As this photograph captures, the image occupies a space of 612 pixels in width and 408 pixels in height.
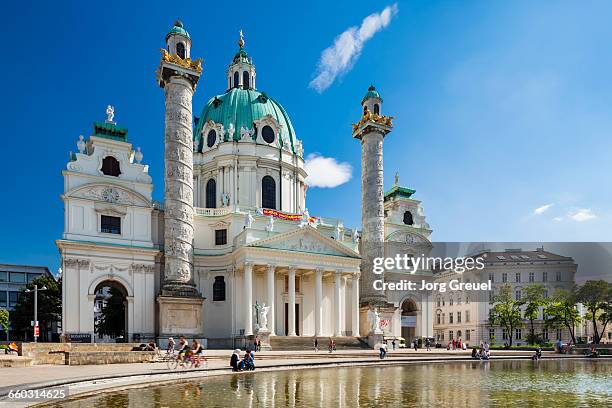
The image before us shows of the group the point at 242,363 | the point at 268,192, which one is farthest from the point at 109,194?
the point at 242,363

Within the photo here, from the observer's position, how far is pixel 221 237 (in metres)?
53.5

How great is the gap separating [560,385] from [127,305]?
119 ft

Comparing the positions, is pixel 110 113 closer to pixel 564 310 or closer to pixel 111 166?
pixel 111 166

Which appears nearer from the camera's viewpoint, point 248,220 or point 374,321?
point 248,220

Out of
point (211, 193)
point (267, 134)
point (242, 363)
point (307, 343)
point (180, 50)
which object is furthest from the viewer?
point (267, 134)

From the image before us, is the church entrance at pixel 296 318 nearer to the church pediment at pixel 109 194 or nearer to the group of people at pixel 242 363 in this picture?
the church pediment at pixel 109 194

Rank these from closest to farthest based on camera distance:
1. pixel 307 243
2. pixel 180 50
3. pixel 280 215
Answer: pixel 180 50 < pixel 307 243 < pixel 280 215

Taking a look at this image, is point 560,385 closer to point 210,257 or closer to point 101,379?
point 101,379

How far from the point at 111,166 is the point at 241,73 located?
25.1 meters

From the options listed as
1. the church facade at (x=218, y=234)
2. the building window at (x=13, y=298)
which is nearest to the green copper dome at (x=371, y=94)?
the church facade at (x=218, y=234)

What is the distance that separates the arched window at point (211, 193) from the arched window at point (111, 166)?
544 inches

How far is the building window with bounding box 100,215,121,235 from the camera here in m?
47.0

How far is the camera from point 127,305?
4684 centimetres

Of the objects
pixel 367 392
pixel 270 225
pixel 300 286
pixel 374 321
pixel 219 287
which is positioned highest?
pixel 270 225
